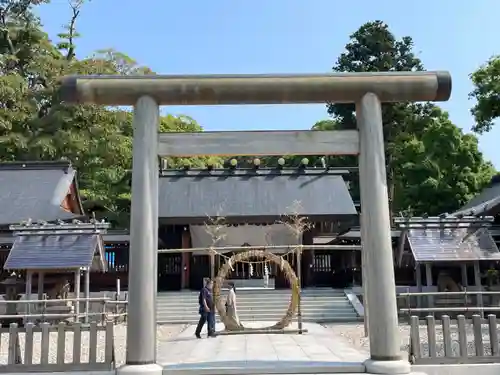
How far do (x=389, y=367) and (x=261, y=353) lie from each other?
12.6ft

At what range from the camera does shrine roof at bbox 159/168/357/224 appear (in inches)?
935

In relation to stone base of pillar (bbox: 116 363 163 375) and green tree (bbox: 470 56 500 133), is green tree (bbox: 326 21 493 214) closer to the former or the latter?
green tree (bbox: 470 56 500 133)

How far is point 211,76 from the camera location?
749 centimetres

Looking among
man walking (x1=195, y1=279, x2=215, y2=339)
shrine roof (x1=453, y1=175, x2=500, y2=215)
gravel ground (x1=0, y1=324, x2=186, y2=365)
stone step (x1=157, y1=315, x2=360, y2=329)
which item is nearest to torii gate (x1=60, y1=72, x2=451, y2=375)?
gravel ground (x1=0, y1=324, x2=186, y2=365)

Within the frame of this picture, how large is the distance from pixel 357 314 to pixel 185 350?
31.3ft

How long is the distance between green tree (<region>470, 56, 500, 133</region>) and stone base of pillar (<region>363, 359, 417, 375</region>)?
561 inches

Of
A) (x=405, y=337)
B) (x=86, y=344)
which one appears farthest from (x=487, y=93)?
(x=86, y=344)

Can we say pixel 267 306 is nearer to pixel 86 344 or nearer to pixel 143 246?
pixel 86 344

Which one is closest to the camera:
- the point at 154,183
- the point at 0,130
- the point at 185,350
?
the point at 154,183

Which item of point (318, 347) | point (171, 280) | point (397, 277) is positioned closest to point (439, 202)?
point (397, 277)

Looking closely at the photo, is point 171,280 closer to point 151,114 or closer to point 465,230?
point 465,230

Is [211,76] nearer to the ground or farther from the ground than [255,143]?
farther from the ground

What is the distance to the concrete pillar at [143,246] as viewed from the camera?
6.82m

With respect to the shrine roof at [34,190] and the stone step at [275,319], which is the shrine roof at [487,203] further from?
the shrine roof at [34,190]
